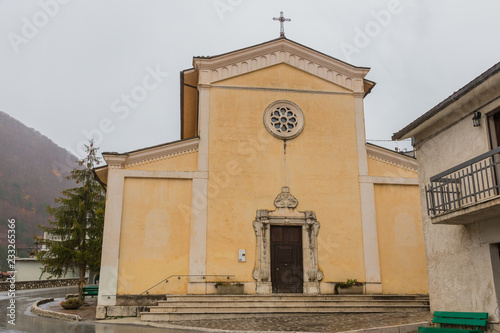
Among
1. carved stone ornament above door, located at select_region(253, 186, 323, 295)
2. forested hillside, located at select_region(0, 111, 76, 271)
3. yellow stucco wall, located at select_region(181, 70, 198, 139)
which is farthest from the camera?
forested hillside, located at select_region(0, 111, 76, 271)

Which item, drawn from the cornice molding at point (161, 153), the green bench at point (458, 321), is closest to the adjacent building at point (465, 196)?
the green bench at point (458, 321)

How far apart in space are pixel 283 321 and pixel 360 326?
2435 mm

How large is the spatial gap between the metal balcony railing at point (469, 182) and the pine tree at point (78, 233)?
1609 cm

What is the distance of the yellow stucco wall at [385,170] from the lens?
58.3 feet

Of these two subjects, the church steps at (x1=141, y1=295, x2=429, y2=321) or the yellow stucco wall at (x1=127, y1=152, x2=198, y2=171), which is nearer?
the church steps at (x1=141, y1=295, x2=429, y2=321)

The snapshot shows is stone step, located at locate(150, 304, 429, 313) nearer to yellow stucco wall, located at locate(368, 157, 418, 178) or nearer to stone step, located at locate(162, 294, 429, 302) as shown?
stone step, located at locate(162, 294, 429, 302)

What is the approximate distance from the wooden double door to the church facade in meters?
0.04

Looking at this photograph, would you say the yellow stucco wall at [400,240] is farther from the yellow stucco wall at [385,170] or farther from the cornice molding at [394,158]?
the cornice molding at [394,158]

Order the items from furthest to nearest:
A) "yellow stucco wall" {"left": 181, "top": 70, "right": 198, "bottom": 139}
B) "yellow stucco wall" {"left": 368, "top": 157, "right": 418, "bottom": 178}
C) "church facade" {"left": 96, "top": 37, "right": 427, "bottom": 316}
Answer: "yellow stucco wall" {"left": 181, "top": 70, "right": 198, "bottom": 139}
"yellow stucco wall" {"left": 368, "top": 157, "right": 418, "bottom": 178}
"church facade" {"left": 96, "top": 37, "right": 427, "bottom": 316}

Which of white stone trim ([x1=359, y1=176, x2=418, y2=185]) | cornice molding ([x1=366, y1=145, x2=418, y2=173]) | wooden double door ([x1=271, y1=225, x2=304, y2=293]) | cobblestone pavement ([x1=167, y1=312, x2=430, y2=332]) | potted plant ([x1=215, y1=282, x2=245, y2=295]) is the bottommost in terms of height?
cobblestone pavement ([x1=167, y1=312, x2=430, y2=332])

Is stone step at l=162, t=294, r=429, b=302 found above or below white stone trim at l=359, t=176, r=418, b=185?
below

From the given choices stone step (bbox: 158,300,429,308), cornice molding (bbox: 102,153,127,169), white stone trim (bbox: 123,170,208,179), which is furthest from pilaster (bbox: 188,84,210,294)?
cornice molding (bbox: 102,153,127,169)

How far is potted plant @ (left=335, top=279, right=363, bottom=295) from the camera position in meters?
16.1

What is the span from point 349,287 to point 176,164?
7.79 metres
